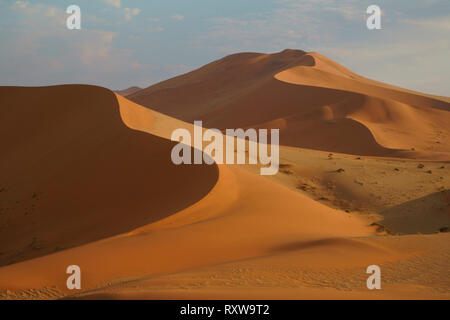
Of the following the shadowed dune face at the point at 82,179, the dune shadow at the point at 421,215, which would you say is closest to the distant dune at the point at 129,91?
the shadowed dune face at the point at 82,179

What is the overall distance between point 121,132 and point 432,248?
368 inches

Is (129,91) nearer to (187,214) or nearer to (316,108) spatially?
(316,108)

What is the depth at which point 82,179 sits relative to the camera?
1057 centimetres

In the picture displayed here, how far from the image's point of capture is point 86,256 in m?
5.56

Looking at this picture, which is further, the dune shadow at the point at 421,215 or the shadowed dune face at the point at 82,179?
the dune shadow at the point at 421,215

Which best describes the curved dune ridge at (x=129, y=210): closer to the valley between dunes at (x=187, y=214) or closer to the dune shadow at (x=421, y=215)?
the valley between dunes at (x=187, y=214)

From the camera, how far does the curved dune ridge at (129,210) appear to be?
534cm

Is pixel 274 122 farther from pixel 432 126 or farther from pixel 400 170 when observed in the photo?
pixel 400 170

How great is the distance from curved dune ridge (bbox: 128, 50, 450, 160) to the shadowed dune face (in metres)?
13.5

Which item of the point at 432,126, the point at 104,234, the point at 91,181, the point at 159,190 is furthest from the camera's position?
the point at 432,126

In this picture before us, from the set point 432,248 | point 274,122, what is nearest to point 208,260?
point 432,248

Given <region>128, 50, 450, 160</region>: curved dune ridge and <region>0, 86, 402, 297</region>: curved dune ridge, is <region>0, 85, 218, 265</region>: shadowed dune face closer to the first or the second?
<region>0, 86, 402, 297</region>: curved dune ridge

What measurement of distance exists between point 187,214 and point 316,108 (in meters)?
24.4

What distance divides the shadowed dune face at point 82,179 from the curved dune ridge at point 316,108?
13506mm
